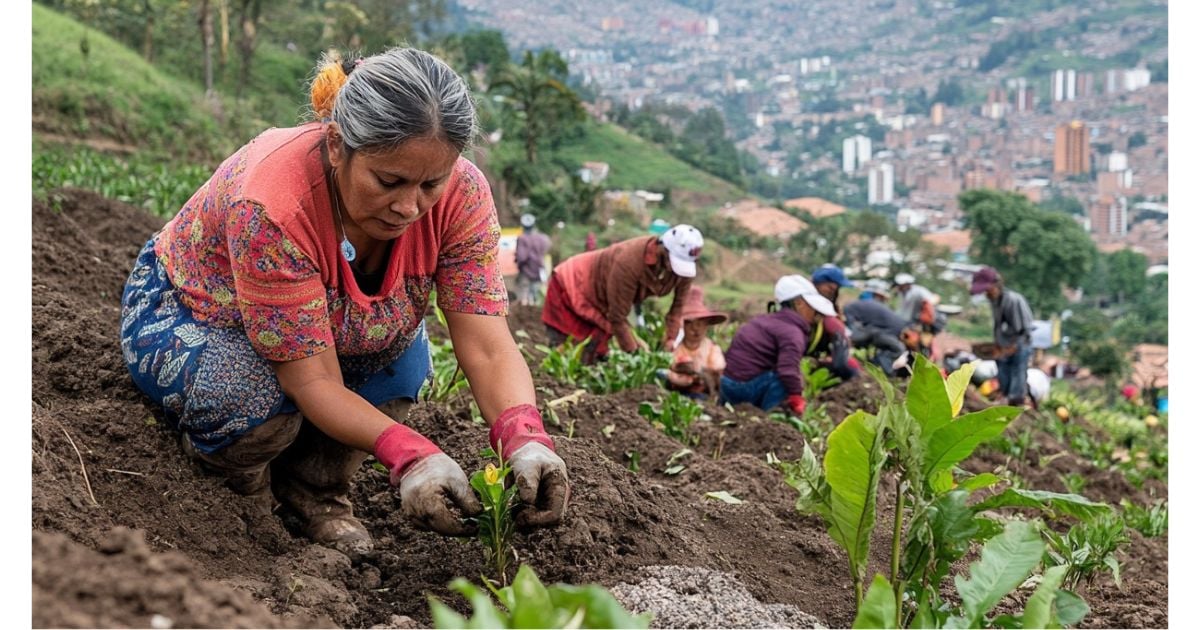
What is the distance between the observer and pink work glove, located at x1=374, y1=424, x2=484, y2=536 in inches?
94.1

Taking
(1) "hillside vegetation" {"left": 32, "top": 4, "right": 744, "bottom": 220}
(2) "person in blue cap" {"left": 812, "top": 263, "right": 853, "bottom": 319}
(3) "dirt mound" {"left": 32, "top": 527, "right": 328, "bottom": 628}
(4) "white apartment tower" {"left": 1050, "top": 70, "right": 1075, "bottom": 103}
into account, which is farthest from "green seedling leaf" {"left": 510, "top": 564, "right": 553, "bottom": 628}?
(4) "white apartment tower" {"left": 1050, "top": 70, "right": 1075, "bottom": 103}

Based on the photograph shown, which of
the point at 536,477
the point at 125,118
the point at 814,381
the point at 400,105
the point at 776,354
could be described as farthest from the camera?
the point at 125,118

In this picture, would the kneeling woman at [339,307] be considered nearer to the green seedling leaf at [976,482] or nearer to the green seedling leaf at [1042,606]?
the green seedling leaf at [976,482]

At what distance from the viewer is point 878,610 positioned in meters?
2.00

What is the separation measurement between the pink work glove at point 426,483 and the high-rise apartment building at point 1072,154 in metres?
92.7

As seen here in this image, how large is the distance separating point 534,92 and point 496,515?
28674 millimetres

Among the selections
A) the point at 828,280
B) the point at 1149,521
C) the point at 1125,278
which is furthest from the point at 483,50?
the point at 1149,521

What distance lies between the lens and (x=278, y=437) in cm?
290

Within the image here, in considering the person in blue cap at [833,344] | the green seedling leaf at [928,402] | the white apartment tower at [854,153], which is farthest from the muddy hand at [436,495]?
the white apartment tower at [854,153]

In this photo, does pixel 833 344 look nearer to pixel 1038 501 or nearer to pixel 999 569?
pixel 1038 501

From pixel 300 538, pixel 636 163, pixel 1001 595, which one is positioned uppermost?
pixel 636 163

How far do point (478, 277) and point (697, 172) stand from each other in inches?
1739

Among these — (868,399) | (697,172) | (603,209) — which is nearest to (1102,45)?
(697,172)

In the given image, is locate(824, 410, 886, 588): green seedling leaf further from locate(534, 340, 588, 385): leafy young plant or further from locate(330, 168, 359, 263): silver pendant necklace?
locate(534, 340, 588, 385): leafy young plant
